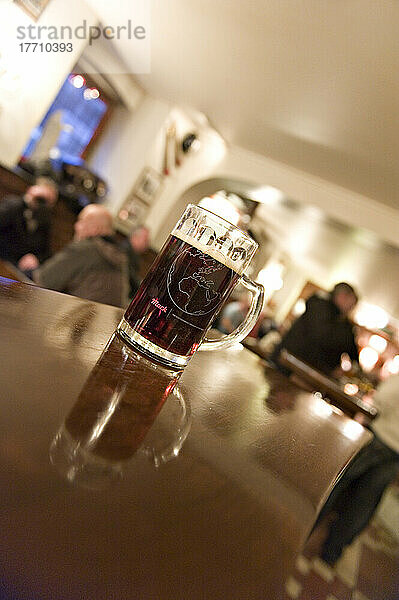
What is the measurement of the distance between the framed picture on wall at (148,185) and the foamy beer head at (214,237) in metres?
7.29

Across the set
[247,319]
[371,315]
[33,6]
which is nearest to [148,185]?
[33,6]

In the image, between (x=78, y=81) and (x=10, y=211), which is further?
(x=78, y=81)

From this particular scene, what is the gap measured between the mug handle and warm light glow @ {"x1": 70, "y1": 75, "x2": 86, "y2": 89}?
23.0 ft

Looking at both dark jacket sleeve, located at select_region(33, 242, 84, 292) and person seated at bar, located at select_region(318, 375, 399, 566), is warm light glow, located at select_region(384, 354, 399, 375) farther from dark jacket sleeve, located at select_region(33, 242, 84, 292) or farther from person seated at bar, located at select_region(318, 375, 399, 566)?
dark jacket sleeve, located at select_region(33, 242, 84, 292)

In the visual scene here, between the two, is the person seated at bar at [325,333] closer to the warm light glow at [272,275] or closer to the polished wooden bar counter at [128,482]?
the polished wooden bar counter at [128,482]

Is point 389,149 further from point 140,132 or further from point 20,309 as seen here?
point 20,309

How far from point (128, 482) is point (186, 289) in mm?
334

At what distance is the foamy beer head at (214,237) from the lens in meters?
0.58

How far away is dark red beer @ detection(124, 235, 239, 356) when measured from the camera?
0.56 metres

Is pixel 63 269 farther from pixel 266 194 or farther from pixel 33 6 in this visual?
pixel 266 194

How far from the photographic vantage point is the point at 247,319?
67 cm

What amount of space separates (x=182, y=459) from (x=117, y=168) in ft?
25.5

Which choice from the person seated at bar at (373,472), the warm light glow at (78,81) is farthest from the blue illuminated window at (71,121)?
the person seated at bar at (373,472)

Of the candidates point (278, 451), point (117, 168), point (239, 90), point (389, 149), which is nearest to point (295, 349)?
point (389, 149)
